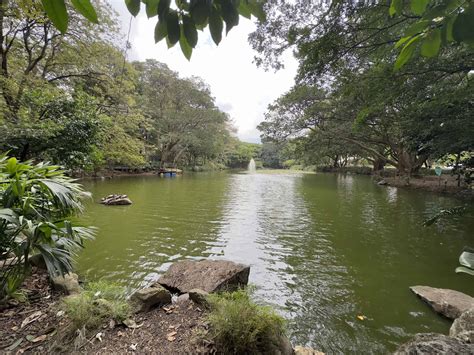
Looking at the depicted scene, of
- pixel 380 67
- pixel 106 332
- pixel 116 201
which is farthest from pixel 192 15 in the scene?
pixel 116 201

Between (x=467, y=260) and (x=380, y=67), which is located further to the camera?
(x=380, y=67)

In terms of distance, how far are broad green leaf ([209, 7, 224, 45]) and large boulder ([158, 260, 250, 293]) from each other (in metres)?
2.60

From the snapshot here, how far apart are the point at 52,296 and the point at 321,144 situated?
16.4m

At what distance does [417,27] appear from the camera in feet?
2.43

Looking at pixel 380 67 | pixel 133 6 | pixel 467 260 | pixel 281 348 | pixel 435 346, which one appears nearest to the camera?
pixel 133 6

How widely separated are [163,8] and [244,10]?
10.6 inches

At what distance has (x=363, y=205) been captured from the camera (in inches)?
356

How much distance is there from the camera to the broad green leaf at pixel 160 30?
810mm

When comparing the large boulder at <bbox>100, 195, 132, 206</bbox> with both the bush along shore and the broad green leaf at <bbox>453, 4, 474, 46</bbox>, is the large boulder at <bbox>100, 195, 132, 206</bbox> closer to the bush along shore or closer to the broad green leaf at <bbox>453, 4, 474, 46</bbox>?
the bush along shore

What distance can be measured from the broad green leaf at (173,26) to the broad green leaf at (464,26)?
82 centimetres

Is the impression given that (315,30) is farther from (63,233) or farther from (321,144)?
(321,144)

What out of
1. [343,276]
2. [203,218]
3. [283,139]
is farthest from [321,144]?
[343,276]

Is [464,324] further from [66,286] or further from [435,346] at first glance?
[66,286]

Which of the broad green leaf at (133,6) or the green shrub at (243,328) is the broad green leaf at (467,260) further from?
the broad green leaf at (133,6)
